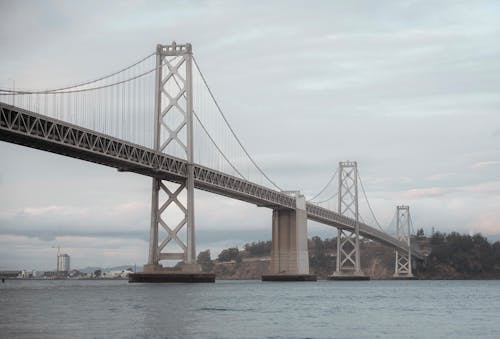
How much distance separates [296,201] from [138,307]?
147ft

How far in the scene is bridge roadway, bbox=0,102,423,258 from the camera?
144ft

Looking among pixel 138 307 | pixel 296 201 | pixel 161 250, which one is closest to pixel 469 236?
pixel 296 201

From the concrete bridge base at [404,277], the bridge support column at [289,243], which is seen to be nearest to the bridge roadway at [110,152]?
the bridge support column at [289,243]

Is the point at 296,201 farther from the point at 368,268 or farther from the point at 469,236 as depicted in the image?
the point at 469,236

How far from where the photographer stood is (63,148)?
47.0 meters

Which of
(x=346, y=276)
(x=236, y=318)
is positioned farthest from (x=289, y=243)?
(x=236, y=318)

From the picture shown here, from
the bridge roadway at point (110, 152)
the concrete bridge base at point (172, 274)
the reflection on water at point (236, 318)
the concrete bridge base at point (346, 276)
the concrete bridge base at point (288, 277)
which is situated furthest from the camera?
the concrete bridge base at point (346, 276)

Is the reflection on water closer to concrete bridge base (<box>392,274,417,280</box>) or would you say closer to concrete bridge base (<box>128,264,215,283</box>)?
concrete bridge base (<box>128,264,215,283</box>)

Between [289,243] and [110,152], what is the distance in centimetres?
3226

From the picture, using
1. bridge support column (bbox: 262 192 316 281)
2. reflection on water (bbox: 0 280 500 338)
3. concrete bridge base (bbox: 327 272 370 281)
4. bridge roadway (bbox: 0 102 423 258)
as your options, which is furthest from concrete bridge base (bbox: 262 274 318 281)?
reflection on water (bbox: 0 280 500 338)

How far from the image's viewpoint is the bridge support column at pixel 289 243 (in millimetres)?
80375

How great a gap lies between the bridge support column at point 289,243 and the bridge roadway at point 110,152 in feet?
14.0

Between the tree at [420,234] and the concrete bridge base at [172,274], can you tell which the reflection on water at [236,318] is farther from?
the tree at [420,234]

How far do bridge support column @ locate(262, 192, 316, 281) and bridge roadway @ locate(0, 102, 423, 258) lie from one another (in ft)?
14.0
